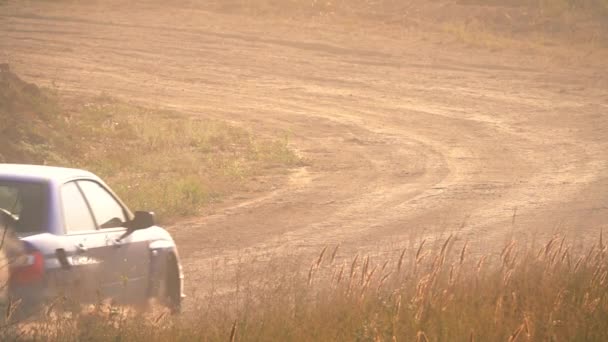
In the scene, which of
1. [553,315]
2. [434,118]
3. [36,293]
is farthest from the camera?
[434,118]

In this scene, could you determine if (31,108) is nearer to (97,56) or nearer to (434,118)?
(434,118)

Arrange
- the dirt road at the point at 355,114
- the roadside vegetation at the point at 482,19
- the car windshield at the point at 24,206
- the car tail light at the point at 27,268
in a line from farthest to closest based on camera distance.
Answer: the roadside vegetation at the point at 482,19 → the dirt road at the point at 355,114 → the car windshield at the point at 24,206 → the car tail light at the point at 27,268

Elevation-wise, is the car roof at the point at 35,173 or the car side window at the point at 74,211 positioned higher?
the car roof at the point at 35,173

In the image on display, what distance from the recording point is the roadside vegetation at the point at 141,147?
59.9ft

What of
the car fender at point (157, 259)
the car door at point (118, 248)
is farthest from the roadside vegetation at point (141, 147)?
the car door at point (118, 248)

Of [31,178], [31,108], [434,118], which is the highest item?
[31,178]

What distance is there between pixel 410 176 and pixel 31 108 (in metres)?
7.00

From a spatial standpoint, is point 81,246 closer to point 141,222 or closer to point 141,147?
point 141,222

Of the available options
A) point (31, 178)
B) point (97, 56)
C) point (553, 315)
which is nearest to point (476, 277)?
point (553, 315)

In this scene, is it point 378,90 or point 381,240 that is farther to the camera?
point 378,90

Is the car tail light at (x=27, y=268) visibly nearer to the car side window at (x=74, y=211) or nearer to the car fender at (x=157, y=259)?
the car side window at (x=74, y=211)

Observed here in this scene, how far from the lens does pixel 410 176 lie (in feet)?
70.6

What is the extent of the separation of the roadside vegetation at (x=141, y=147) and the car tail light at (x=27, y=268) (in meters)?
9.10

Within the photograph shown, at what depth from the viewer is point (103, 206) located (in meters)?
9.25
